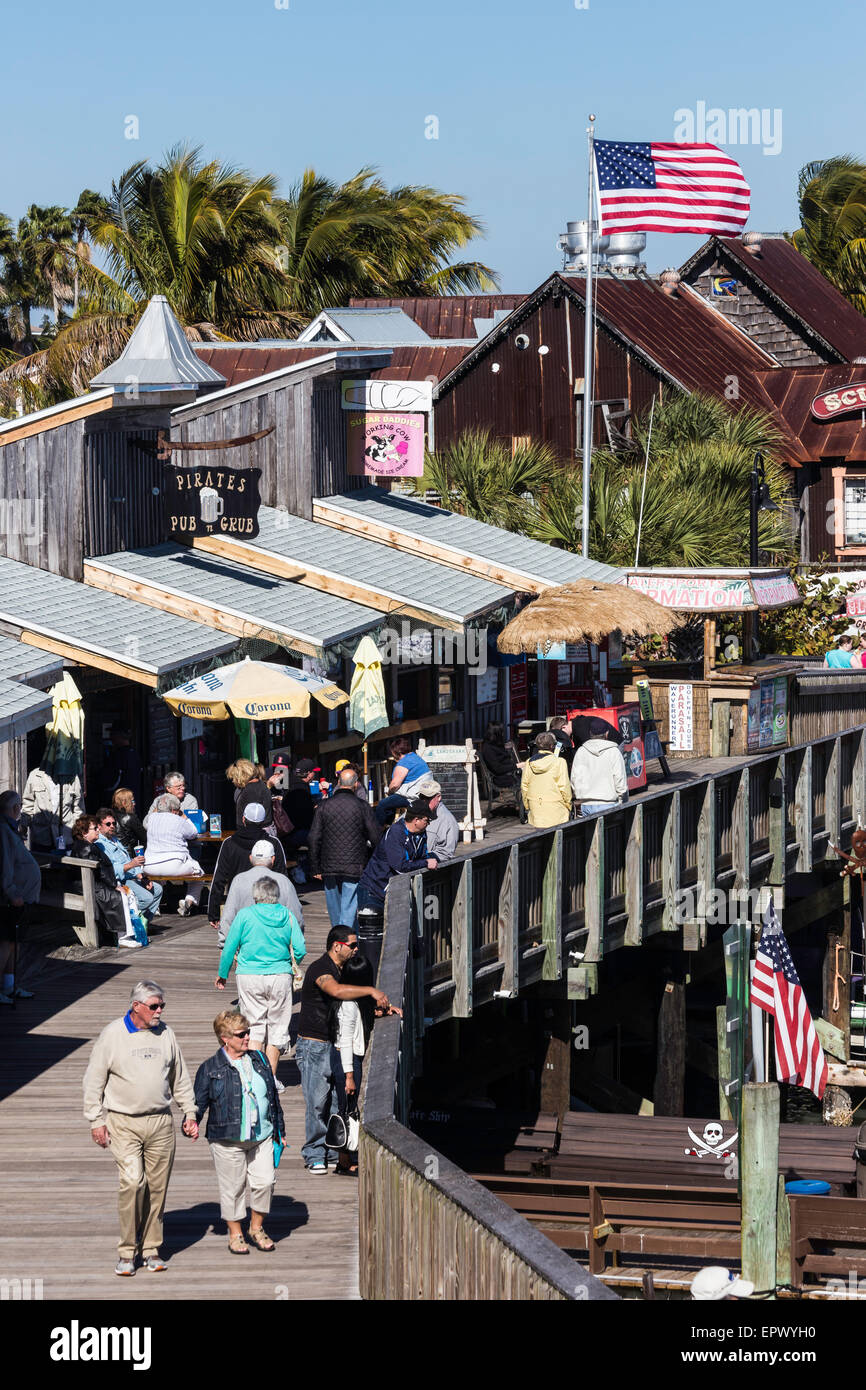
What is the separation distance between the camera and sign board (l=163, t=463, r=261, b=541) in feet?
76.6

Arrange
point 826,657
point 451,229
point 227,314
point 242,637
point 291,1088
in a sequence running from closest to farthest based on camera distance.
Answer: point 291,1088
point 242,637
point 826,657
point 227,314
point 451,229

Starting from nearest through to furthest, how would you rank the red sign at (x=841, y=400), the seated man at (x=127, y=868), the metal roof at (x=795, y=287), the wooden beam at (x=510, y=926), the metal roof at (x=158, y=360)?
the wooden beam at (x=510, y=926) < the seated man at (x=127, y=868) < the metal roof at (x=158, y=360) < the red sign at (x=841, y=400) < the metal roof at (x=795, y=287)

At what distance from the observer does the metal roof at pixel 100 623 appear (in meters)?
19.6

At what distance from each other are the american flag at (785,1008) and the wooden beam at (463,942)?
145 inches

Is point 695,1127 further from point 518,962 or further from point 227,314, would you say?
point 227,314

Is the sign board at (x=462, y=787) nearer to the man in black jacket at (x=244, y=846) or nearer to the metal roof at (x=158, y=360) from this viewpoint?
the metal roof at (x=158, y=360)

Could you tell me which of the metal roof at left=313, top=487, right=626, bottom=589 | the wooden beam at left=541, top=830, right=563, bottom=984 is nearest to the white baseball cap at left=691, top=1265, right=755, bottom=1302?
the wooden beam at left=541, top=830, right=563, bottom=984

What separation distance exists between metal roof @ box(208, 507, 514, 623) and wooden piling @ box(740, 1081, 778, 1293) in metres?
9.43

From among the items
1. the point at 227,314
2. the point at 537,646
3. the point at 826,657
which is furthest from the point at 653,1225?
the point at 227,314

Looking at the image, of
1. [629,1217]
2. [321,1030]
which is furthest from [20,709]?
[629,1217]

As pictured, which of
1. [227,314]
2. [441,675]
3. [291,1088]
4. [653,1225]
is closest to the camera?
[291,1088]

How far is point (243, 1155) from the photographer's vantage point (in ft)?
36.2

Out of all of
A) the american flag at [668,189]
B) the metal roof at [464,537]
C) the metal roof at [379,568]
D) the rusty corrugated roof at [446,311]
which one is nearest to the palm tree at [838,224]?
the rusty corrugated roof at [446,311]
